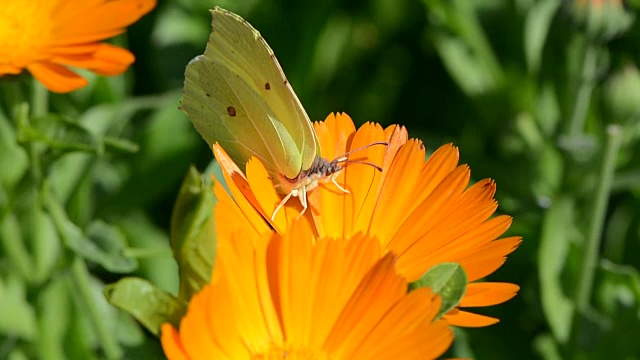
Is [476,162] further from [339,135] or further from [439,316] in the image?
Answer: [439,316]

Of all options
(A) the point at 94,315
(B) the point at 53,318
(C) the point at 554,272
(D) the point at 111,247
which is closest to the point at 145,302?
(A) the point at 94,315

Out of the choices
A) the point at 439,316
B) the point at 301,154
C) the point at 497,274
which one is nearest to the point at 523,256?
the point at 497,274

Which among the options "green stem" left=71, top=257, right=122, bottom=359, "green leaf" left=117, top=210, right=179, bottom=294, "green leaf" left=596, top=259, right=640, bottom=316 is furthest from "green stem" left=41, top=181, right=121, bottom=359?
"green leaf" left=596, top=259, right=640, bottom=316

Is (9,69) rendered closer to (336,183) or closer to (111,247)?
(111,247)

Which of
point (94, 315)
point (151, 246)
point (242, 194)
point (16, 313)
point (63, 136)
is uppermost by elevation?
point (242, 194)

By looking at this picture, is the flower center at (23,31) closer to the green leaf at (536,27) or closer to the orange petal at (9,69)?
the orange petal at (9,69)
